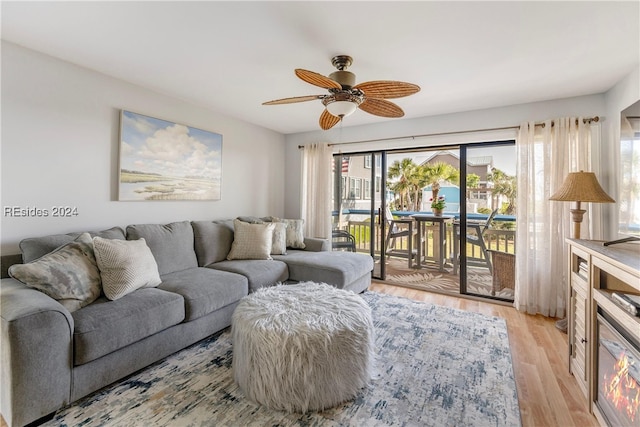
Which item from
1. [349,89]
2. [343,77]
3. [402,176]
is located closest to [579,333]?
[349,89]

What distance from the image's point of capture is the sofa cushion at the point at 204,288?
2219 millimetres

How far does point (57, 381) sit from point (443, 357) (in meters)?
2.42

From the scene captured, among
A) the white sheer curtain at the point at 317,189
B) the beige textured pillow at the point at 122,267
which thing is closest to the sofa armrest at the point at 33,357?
the beige textured pillow at the point at 122,267

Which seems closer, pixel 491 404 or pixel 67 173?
pixel 491 404

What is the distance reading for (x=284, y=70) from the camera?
2486 millimetres

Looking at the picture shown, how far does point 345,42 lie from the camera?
6.67ft

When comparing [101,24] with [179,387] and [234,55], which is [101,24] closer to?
[234,55]

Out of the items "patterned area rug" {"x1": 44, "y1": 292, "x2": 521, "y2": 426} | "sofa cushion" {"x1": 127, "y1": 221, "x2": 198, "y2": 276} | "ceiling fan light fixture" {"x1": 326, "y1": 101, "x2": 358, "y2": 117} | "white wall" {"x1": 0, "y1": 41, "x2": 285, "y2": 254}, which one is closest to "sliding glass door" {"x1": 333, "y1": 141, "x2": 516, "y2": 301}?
"patterned area rug" {"x1": 44, "y1": 292, "x2": 521, "y2": 426}

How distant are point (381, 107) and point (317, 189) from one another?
7.09 feet

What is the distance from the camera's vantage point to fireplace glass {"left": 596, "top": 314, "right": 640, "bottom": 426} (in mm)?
1254

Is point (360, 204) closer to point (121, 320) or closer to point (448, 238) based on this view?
point (448, 238)

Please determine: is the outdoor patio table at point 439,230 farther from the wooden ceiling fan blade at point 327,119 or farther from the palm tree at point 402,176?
the wooden ceiling fan blade at point 327,119

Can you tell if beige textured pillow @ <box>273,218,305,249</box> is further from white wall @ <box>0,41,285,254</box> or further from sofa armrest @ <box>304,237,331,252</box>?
white wall @ <box>0,41,285,254</box>

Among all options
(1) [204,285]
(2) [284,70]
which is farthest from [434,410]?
(2) [284,70]
